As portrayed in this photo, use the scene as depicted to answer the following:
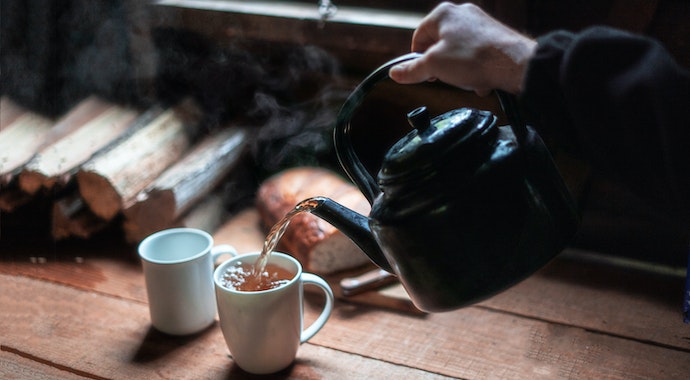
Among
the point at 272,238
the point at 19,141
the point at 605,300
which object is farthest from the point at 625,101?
the point at 19,141

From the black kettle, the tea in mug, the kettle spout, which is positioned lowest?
the tea in mug

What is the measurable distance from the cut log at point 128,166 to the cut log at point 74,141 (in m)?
0.05

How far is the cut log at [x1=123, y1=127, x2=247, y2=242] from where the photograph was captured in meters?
1.56

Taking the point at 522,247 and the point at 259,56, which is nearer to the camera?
the point at 522,247

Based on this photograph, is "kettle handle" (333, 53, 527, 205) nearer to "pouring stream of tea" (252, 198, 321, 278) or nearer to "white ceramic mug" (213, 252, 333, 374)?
"pouring stream of tea" (252, 198, 321, 278)

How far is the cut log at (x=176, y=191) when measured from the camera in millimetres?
1564

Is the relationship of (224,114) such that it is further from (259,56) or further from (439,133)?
(439,133)

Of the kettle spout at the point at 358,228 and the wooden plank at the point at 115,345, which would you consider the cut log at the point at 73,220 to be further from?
the kettle spout at the point at 358,228

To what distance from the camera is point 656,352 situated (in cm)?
123

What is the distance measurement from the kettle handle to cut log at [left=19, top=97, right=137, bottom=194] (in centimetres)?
89

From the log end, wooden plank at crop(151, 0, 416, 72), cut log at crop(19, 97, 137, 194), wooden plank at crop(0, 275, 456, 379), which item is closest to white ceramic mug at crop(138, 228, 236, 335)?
wooden plank at crop(0, 275, 456, 379)

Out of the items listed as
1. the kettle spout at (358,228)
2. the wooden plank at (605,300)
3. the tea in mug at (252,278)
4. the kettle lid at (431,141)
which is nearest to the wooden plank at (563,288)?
the wooden plank at (605,300)

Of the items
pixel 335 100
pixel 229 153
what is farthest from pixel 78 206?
pixel 335 100

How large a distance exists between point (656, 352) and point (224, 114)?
47.9 inches
